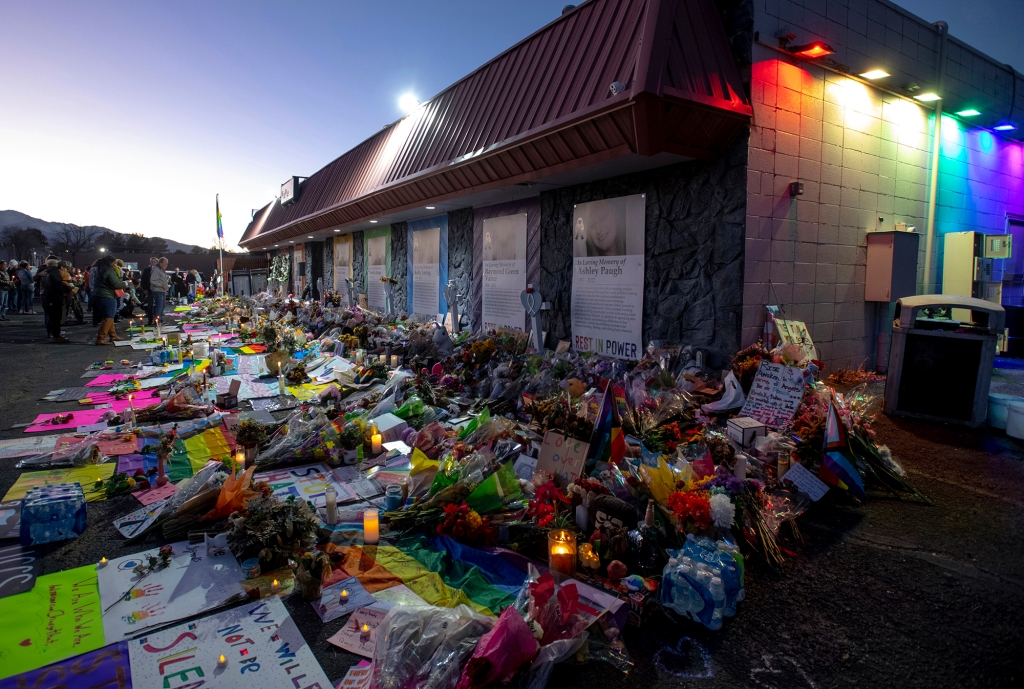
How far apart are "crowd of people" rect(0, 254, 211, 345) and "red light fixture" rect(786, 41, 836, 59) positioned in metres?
15.9

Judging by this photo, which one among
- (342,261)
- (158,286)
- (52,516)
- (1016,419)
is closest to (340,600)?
(52,516)

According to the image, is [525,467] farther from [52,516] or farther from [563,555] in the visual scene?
[52,516]

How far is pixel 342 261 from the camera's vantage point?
755 inches

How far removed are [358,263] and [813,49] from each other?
14.3m

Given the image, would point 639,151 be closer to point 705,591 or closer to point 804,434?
point 804,434

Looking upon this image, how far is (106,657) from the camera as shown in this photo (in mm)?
2701

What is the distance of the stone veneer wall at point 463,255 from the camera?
1134 cm

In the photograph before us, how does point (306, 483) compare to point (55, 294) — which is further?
point (55, 294)

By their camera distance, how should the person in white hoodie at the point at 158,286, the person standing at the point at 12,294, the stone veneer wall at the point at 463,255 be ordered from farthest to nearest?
1. the person standing at the point at 12,294
2. the person in white hoodie at the point at 158,286
3. the stone veneer wall at the point at 463,255

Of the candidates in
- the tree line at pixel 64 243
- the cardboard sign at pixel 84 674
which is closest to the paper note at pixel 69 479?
the cardboard sign at pixel 84 674

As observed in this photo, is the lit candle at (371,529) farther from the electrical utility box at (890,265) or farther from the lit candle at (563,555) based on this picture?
the electrical utility box at (890,265)

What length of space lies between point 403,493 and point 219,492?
1.45m

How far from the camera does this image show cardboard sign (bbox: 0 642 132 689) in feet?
8.23

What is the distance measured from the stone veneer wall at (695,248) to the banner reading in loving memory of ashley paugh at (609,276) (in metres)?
0.15
